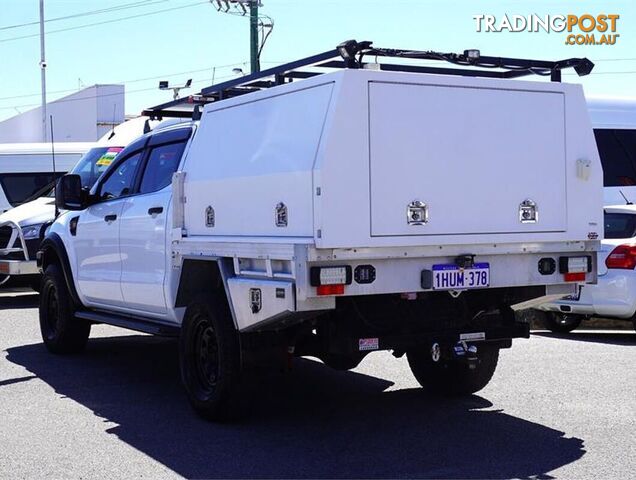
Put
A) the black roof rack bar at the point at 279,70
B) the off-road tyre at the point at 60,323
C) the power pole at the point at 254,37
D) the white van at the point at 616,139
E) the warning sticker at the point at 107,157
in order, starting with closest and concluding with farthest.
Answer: the black roof rack bar at the point at 279,70, the off-road tyre at the point at 60,323, the warning sticker at the point at 107,157, the white van at the point at 616,139, the power pole at the point at 254,37

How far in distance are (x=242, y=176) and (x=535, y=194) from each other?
2008mm

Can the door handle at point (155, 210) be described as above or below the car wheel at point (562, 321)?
above

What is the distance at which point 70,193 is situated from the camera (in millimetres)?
9859

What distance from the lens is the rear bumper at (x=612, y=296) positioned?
11.2m

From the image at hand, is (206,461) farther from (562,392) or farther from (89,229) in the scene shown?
(89,229)

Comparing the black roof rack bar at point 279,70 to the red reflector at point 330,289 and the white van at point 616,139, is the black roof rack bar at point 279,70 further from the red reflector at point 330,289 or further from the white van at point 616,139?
the white van at point 616,139

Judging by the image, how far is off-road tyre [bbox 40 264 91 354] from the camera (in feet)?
34.1

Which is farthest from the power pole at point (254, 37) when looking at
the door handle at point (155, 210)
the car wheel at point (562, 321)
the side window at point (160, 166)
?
the door handle at point (155, 210)

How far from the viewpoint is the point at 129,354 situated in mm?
10766

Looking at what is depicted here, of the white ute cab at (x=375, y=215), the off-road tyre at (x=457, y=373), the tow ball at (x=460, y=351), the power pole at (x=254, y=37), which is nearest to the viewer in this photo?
the white ute cab at (x=375, y=215)

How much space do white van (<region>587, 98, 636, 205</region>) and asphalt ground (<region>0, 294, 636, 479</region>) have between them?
765 cm

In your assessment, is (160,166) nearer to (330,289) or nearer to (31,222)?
(330,289)

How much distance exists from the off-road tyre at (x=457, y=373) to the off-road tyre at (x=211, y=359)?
5.11 ft

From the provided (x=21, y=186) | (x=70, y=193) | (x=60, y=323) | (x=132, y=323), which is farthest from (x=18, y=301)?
(x=132, y=323)
